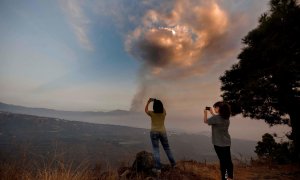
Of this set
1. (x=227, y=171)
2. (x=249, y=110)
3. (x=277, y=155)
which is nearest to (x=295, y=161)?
(x=277, y=155)

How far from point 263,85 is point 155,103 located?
247 inches

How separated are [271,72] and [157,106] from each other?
21.6 ft

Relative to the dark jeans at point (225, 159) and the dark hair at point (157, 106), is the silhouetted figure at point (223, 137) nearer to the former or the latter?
the dark jeans at point (225, 159)

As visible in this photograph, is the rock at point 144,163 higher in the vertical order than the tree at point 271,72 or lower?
lower

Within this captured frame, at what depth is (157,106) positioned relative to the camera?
26.2 ft

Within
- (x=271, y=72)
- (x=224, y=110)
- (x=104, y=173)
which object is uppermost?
(x=271, y=72)

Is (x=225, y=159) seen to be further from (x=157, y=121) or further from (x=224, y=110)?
(x=157, y=121)

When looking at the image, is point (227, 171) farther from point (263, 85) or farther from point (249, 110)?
point (249, 110)

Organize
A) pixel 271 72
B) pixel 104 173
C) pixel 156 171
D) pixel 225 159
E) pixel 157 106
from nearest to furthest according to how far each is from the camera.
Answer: pixel 225 159 < pixel 104 173 < pixel 156 171 < pixel 157 106 < pixel 271 72

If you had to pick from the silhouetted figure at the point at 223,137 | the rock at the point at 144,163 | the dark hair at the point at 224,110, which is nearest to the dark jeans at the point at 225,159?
the silhouetted figure at the point at 223,137

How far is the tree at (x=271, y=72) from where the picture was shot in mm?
11438

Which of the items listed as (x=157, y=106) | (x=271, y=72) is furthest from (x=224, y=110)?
(x=271, y=72)

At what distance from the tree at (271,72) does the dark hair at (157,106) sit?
5875 mm

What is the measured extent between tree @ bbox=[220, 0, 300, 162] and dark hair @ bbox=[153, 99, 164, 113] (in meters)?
5.88
